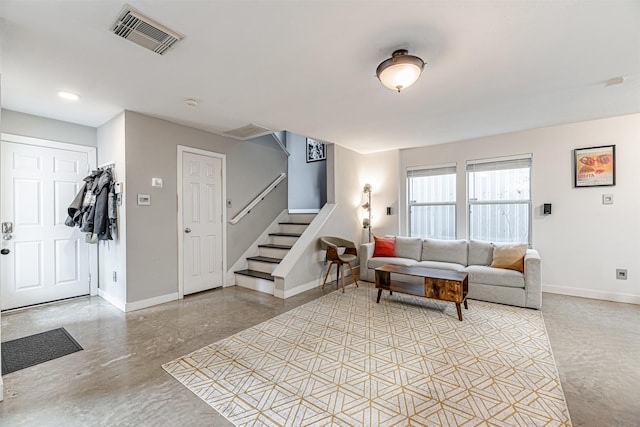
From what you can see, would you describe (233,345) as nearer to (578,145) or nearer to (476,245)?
(476,245)

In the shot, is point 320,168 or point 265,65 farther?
point 320,168

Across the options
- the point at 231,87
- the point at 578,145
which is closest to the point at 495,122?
the point at 578,145

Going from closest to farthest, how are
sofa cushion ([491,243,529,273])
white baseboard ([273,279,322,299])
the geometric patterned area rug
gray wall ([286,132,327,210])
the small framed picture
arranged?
the geometric patterned area rug
sofa cushion ([491,243,529,273])
white baseboard ([273,279,322,299])
the small framed picture
gray wall ([286,132,327,210])

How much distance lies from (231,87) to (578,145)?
4.71m

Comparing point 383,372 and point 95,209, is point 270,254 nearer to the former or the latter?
point 95,209

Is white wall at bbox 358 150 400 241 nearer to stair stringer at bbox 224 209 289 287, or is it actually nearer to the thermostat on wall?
stair stringer at bbox 224 209 289 287

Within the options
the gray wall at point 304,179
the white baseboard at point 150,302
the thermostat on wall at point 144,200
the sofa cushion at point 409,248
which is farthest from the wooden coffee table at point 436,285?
the thermostat on wall at point 144,200

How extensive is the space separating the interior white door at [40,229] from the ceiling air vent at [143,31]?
2.80m

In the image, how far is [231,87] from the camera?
2.73 metres

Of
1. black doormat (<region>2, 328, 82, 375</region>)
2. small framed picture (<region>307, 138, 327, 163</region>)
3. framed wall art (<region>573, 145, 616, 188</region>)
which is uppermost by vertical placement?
small framed picture (<region>307, 138, 327, 163</region>)

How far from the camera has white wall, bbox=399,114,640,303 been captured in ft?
11.7

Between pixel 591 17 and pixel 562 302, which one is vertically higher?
pixel 591 17

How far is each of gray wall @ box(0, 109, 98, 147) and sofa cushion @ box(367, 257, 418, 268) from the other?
15.1ft

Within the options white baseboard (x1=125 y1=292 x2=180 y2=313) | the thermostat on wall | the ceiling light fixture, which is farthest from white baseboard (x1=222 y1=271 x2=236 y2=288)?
the ceiling light fixture
